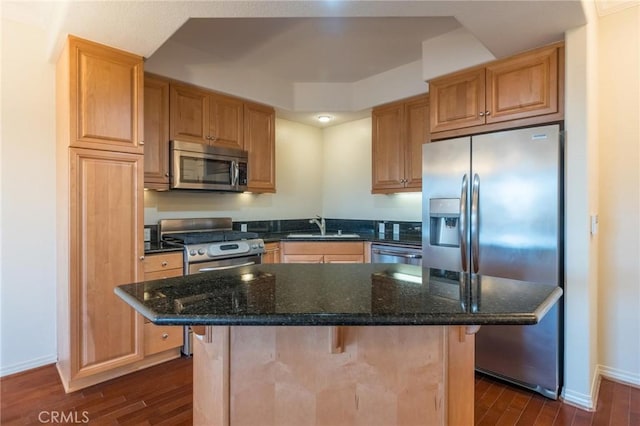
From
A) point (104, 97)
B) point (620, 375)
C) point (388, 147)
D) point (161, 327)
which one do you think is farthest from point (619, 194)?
point (104, 97)

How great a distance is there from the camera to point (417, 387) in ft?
4.16

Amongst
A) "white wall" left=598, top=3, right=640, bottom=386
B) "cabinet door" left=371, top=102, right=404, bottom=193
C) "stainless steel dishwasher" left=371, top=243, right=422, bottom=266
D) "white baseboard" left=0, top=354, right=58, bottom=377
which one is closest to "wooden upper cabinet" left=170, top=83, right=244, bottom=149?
"cabinet door" left=371, top=102, right=404, bottom=193

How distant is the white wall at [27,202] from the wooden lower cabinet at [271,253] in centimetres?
165

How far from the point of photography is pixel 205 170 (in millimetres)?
3143

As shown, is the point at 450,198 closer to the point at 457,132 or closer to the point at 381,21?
Result: the point at 457,132

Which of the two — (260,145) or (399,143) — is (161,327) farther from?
(399,143)

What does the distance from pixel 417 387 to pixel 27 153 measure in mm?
2971

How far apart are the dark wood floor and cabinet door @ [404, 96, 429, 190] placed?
1776 mm

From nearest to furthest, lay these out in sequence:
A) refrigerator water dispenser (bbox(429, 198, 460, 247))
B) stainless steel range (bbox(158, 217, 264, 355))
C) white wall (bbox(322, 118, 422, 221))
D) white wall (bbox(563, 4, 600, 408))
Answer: white wall (bbox(563, 4, 600, 408)) → refrigerator water dispenser (bbox(429, 198, 460, 247)) → stainless steel range (bbox(158, 217, 264, 355)) → white wall (bbox(322, 118, 422, 221))

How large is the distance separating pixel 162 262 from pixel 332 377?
1873mm

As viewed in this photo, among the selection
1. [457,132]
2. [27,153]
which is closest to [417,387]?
[457,132]

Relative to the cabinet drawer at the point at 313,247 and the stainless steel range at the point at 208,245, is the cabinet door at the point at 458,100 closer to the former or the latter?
the cabinet drawer at the point at 313,247

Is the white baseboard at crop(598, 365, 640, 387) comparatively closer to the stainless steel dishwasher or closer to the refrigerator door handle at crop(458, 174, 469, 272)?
the refrigerator door handle at crop(458, 174, 469, 272)

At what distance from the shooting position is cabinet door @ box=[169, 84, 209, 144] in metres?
2.98
